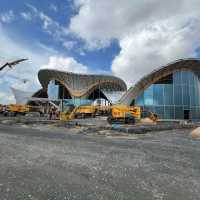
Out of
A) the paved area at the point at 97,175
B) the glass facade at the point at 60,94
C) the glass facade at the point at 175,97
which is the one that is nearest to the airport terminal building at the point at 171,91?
the glass facade at the point at 175,97

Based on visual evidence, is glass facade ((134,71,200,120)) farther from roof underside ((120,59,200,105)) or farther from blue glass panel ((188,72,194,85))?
roof underside ((120,59,200,105))

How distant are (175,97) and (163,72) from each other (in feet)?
24.4

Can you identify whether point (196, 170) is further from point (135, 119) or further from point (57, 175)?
point (135, 119)

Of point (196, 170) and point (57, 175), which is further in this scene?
point (196, 170)

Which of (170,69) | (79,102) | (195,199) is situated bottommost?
(195,199)

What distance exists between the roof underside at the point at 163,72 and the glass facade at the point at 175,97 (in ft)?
4.10

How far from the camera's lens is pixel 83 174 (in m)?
6.82

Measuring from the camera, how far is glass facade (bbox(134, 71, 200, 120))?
4678cm

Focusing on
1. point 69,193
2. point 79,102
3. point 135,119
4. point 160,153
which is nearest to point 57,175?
point 69,193

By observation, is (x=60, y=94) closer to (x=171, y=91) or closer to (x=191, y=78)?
(x=171, y=91)

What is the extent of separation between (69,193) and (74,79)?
8009 cm

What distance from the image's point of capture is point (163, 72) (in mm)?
50656

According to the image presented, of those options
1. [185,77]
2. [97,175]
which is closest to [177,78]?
[185,77]

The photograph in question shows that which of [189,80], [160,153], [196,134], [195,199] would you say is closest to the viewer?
[195,199]
